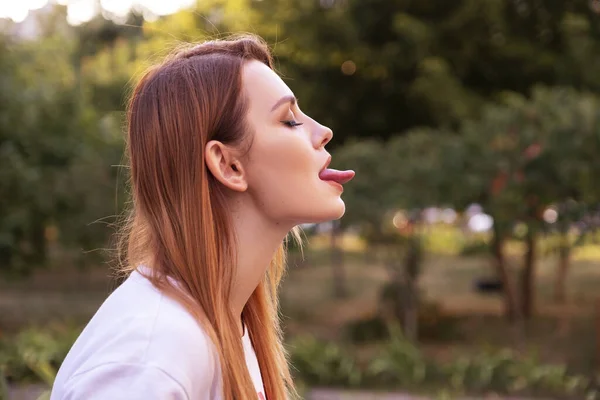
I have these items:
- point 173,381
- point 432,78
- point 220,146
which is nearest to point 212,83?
point 220,146

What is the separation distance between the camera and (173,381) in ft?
3.77

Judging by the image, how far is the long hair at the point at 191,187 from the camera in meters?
A: 1.31

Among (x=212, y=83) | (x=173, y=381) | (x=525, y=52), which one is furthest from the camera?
(x=525, y=52)

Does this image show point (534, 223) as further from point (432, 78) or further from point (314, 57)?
point (314, 57)

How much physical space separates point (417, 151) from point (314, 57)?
154 inches

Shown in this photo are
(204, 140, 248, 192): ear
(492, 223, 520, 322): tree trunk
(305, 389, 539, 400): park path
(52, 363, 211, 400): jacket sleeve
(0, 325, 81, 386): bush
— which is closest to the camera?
(52, 363, 211, 400): jacket sleeve

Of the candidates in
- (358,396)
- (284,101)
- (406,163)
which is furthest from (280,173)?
(406,163)

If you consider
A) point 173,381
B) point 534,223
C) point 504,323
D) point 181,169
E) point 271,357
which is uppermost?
point 181,169

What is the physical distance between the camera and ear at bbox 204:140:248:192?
1.37 metres

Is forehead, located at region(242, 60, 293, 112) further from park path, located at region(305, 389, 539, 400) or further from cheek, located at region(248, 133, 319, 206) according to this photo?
park path, located at region(305, 389, 539, 400)

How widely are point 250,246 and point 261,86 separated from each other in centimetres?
29

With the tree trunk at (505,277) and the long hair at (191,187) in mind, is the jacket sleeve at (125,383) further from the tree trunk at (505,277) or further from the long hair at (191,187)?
the tree trunk at (505,277)

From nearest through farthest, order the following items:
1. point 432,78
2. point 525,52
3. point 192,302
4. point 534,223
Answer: point 192,302 < point 534,223 < point 432,78 < point 525,52

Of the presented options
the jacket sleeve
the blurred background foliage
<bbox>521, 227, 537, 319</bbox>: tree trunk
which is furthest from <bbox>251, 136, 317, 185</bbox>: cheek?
<bbox>521, 227, 537, 319</bbox>: tree trunk
